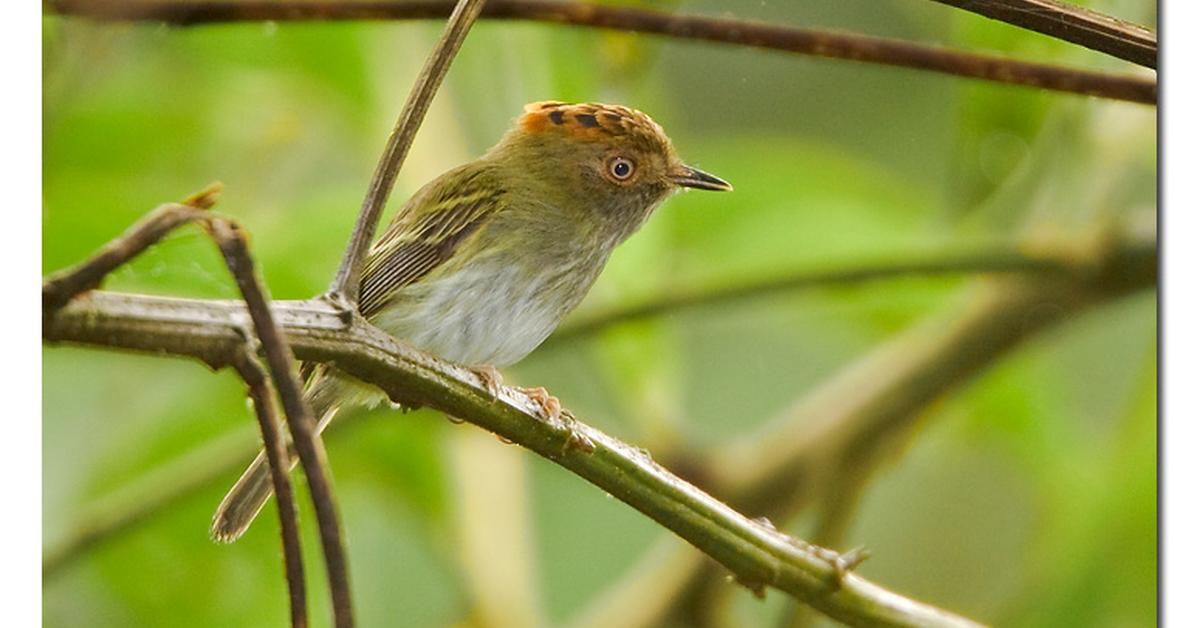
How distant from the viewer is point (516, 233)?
1.20 metres

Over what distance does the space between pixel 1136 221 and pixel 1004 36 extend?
0.34 metres

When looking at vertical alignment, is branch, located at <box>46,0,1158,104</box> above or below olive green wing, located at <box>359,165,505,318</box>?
above

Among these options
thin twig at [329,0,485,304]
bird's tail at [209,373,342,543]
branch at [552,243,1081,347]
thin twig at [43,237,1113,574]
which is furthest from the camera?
branch at [552,243,1081,347]

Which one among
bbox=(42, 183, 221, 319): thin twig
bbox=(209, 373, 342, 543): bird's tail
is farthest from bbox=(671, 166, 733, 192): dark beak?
bbox=(42, 183, 221, 319): thin twig

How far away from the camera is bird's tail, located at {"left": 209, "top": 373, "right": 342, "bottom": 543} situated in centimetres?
89

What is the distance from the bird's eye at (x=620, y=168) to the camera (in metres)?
1.05

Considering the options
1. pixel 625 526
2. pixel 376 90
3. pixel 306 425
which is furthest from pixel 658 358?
pixel 306 425

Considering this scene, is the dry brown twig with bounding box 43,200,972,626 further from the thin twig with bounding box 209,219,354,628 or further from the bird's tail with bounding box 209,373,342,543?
the bird's tail with bounding box 209,373,342,543

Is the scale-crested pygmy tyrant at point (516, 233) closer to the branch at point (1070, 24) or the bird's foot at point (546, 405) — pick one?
the bird's foot at point (546, 405)

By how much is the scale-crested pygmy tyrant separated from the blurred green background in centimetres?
10

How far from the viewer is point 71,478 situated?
4.02 ft

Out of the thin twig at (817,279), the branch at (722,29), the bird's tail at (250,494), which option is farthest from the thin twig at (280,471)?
the thin twig at (817,279)

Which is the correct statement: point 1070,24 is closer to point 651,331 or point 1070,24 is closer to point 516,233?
point 516,233
